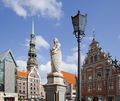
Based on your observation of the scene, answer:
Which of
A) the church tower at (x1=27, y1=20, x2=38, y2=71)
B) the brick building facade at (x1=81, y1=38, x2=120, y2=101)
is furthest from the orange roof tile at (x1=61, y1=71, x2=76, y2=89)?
the church tower at (x1=27, y1=20, x2=38, y2=71)

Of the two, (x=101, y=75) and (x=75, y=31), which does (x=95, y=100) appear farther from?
(x=75, y=31)

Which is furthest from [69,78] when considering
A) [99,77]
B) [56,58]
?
[56,58]

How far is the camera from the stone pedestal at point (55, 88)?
42.2ft

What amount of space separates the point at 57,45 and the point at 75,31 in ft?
17.4

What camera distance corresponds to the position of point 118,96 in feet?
135

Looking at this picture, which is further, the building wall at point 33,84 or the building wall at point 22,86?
the building wall at point 33,84

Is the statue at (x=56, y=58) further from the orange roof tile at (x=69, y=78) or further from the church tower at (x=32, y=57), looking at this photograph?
the church tower at (x=32, y=57)

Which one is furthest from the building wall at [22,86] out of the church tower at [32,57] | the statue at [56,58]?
the statue at [56,58]

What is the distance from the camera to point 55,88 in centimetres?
1288

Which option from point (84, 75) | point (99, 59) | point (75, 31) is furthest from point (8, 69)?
point (75, 31)

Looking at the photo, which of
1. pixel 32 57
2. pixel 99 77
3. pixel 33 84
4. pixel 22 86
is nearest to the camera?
pixel 99 77

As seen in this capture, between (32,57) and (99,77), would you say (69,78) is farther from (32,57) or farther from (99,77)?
(32,57)

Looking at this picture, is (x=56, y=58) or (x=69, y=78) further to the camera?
(x=69, y=78)

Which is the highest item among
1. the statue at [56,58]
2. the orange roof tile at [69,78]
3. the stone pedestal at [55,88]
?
the orange roof tile at [69,78]
